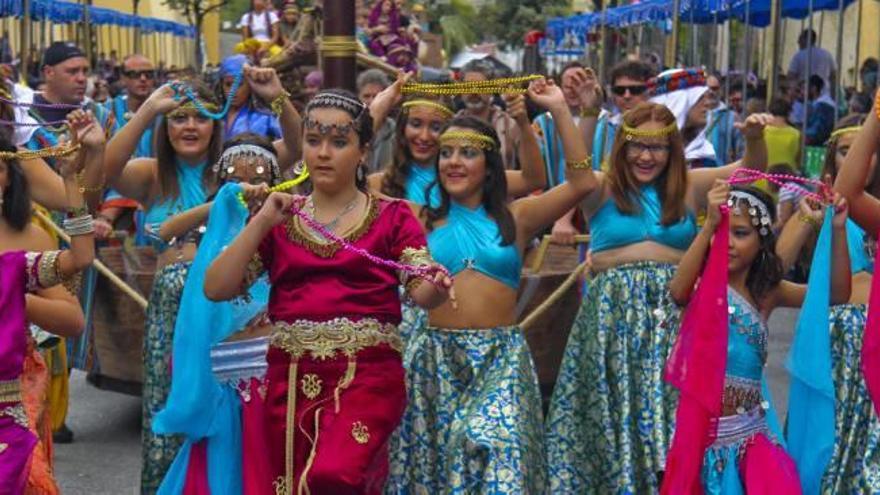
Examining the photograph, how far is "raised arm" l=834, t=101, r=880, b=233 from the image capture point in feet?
18.5

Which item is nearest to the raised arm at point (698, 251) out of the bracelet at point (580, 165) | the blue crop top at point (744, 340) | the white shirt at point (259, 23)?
the blue crop top at point (744, 340)

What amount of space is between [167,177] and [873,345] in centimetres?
326

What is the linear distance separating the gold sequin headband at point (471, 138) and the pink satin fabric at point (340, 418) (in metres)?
1.39

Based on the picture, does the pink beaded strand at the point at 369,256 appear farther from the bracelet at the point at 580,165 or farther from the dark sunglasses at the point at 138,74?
the dark sunglasses at the point at 138,74

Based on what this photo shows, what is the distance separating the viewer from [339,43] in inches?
279

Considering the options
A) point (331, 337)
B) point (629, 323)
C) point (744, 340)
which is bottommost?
point (629, 323)

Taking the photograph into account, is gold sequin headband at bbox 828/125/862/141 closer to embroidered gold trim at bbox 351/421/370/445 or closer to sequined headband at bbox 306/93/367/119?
sequined headband at bbox 306/93/367/119

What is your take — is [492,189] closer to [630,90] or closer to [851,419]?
[851,419]

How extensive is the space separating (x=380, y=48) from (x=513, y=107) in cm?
672

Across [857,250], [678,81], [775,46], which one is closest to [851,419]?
[857,250]

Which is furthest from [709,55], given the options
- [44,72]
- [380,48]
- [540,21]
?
[540,21]

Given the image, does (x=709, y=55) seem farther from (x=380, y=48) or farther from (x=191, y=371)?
(x=191, y=371)

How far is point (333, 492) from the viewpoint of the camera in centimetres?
508

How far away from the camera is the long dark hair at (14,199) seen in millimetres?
5609
